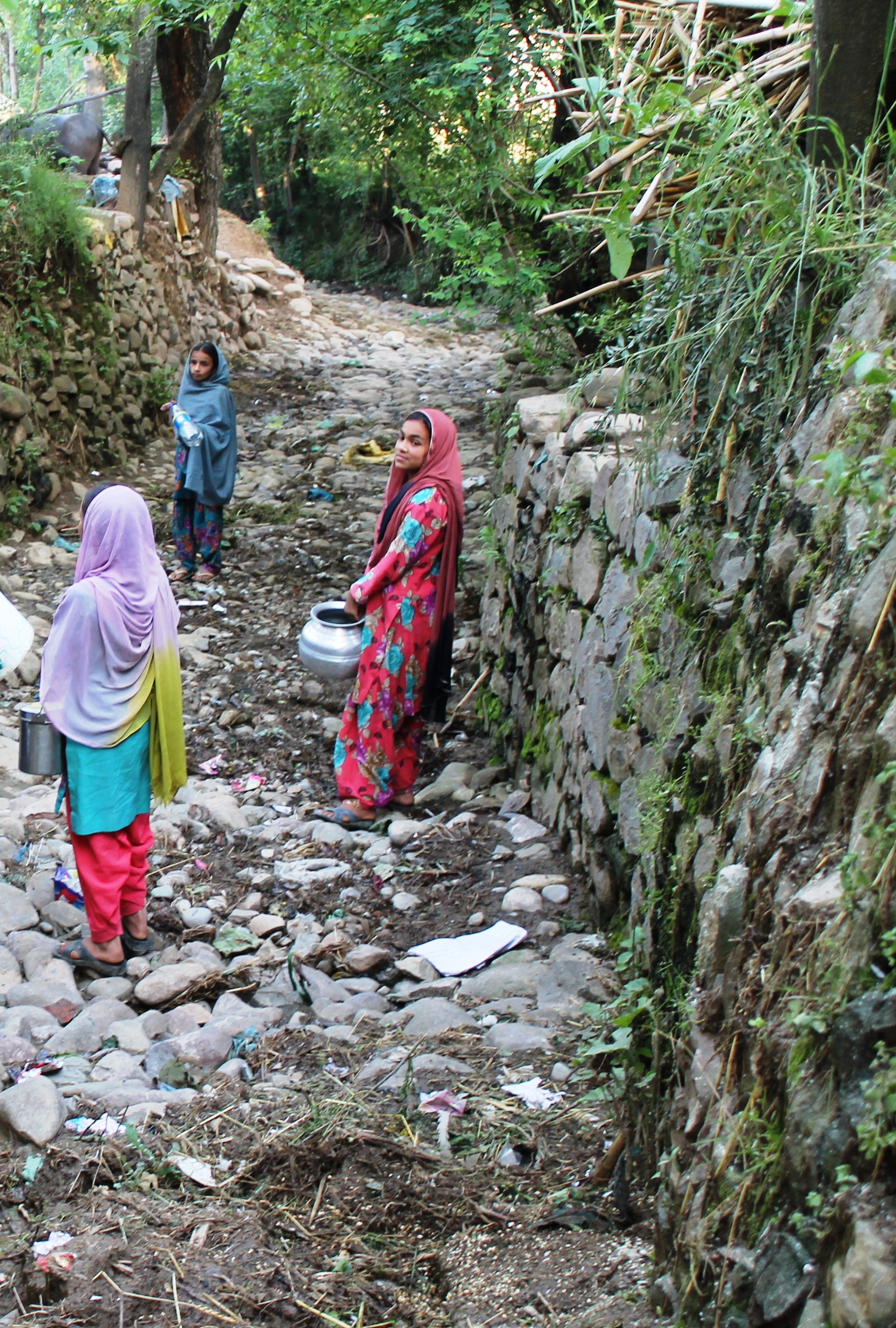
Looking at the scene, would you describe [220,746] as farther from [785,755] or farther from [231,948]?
[785,755]

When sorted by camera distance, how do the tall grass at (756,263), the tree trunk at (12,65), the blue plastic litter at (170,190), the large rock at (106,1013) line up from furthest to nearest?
the tree trunk at (12,65)
the blue plastic litter at (170,190)
the large rock at (106,1013)
the tall grass at (756,263)

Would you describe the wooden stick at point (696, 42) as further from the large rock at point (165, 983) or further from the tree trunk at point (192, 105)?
the tree trunk at point (192, 105)

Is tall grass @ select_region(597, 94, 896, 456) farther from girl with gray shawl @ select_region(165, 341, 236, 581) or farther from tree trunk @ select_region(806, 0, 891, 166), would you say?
girl with gray shawl @ select_region(165, 341, 236, 581)

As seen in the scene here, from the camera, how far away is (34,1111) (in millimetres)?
2652

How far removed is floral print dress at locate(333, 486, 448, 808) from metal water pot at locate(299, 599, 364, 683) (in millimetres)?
44

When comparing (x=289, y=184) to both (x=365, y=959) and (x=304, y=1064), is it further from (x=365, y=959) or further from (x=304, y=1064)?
(x=304, y=1064)

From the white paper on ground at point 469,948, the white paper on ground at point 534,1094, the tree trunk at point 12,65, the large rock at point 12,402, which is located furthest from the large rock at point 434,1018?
the tree trunk at point 12,65

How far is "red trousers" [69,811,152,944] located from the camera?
3545mm

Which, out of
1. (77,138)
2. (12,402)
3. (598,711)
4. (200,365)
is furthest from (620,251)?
(77,138)

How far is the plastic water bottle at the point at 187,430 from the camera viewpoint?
7.41 metres

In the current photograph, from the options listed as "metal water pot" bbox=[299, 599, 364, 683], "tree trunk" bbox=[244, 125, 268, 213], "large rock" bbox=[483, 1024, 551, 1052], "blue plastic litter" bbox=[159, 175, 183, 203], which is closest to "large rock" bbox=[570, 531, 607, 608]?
"metal water pot" bbox=[299, 599, 364, 683]

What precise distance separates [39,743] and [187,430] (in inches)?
171

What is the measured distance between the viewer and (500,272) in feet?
21.4

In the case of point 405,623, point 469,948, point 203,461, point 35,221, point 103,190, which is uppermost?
point 103,190
